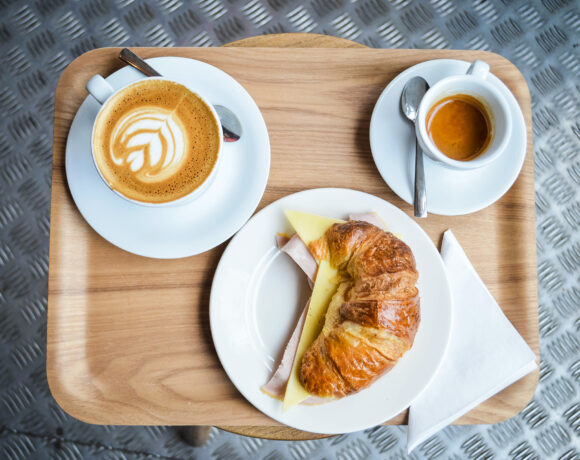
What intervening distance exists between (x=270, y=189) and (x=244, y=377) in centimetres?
39

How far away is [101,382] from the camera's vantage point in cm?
107

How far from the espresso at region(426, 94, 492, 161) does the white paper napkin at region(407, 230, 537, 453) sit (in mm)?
173

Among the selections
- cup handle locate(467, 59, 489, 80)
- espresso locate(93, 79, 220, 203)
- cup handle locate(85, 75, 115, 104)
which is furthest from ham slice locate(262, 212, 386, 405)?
cup handle locate(85, 75, 115, 104)

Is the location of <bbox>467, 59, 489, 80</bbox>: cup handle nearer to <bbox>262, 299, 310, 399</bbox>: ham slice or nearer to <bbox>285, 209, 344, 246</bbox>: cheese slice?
<bbox>285, 209, 344, 246</bbox>: cheese slice

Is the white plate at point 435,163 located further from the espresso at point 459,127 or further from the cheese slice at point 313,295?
the cheese slice at point 313,295

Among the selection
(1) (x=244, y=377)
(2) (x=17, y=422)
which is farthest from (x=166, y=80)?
(2) (x=17, y=422)

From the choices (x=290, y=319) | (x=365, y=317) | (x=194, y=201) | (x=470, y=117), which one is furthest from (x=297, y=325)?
(x=470, y=117)

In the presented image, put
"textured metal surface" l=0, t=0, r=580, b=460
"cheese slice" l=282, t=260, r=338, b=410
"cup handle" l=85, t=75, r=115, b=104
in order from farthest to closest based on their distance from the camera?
"textured metal surface" l=0, t=0, r=580, b=460 < "cheese slice" l=282, t=260, r=338, b=410 < "cup handle" l=85, t=75, r=115, b=104

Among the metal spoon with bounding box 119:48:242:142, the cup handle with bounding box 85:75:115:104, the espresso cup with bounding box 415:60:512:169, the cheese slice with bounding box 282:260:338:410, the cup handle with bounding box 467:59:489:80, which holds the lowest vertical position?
the cheese slice with bounding box 282:260:338:410

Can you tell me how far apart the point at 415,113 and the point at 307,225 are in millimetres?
314

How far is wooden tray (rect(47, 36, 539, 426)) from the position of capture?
107cm

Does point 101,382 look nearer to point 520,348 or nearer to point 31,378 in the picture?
point 31,378

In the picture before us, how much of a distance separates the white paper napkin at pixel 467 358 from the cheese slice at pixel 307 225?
0.27m

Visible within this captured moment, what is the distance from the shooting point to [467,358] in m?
1.07
